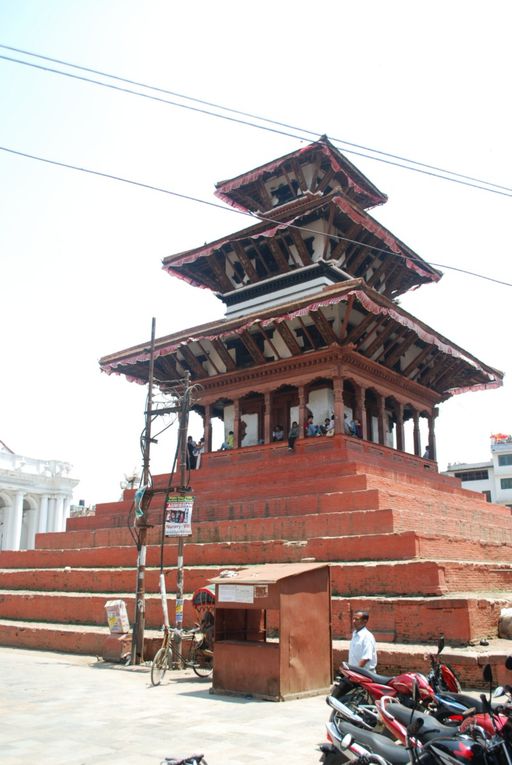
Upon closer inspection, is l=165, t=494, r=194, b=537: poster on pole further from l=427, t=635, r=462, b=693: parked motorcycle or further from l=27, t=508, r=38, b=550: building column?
l=27, t=508, r=38, b=550: building column

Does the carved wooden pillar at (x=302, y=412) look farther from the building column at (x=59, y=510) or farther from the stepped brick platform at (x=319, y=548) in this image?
the building column at (x=59, y=510)

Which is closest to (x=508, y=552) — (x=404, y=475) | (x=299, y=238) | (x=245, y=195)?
(x=404, y=475)

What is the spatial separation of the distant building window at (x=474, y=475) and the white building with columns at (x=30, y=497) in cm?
3535

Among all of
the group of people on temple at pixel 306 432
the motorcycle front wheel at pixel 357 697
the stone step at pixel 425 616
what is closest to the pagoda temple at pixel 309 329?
the group of people on temple at pixel 306 432

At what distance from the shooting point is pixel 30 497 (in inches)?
2063

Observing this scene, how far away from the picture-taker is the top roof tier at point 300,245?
2338 cm

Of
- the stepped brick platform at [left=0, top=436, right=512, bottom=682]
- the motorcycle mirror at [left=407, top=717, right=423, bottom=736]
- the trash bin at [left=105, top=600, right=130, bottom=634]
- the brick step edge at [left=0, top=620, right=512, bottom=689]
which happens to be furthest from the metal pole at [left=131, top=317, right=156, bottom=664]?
the motorcycle mirror at [left=407, top=717, right=423, bottom=736]

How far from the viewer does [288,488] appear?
18.3 meters

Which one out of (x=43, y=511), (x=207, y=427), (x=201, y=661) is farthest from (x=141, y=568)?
(x=43, y=511)

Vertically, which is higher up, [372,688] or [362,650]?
[362,650]

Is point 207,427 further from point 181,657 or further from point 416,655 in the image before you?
point 416,655

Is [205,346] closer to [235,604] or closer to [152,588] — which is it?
[152,588]

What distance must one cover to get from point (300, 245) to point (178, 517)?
12.8m

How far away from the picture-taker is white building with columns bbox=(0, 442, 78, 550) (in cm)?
4981
